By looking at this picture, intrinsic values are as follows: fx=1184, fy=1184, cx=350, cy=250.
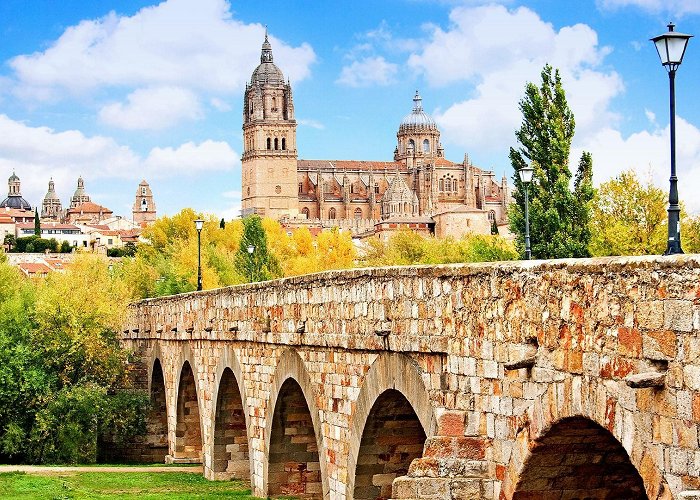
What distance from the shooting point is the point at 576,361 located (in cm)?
938

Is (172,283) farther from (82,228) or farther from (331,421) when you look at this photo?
(82,228)

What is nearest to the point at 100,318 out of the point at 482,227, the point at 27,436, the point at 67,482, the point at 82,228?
the point at 27,436

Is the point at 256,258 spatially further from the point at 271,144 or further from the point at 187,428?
the point at 271,144

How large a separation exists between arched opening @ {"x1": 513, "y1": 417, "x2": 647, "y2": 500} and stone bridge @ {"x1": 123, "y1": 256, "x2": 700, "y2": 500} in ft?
0.05

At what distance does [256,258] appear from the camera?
72.6m

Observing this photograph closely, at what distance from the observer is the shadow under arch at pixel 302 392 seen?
17.0 m

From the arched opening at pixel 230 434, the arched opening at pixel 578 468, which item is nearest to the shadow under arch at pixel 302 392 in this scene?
the arched opening at pixel 230 434

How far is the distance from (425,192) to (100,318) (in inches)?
6050

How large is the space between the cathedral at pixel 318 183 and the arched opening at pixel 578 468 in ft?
523

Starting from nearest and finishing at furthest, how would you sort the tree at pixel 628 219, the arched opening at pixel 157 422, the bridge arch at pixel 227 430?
the bridge arch at pixel 227 430, the tree at pixel 628 219, the arched opening at pixel 157 422

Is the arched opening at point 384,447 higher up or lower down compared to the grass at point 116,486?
higher up

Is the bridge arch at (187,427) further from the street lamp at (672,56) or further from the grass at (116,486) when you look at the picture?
the street lamp at (672,56)

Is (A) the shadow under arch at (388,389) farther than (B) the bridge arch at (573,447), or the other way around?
(A) the shadow under arch at (388,389)

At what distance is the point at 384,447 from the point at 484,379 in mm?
4149
